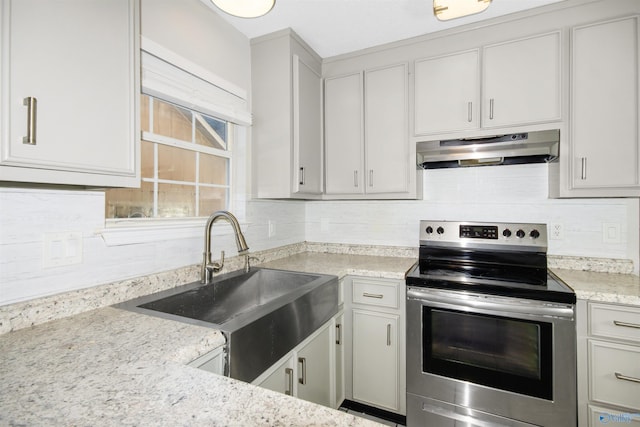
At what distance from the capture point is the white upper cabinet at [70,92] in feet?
2.60

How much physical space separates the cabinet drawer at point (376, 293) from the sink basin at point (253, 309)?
226mm

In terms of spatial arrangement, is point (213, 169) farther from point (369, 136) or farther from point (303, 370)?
point (303, 370)

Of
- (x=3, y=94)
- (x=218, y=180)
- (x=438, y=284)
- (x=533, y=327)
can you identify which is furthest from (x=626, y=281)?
(x=3, y=94)

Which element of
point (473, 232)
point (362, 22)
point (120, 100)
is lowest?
point (473, 232)

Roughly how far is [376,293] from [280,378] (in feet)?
2.83

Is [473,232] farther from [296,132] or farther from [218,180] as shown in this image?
[218,180]

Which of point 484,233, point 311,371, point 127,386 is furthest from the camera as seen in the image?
point 484,233

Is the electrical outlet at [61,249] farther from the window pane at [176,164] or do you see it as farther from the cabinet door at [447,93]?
the cabinet door at [447,93]

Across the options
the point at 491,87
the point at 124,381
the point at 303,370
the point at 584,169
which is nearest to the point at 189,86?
the point at 124,381

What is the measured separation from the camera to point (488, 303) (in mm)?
1575

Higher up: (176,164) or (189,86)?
(189,86)

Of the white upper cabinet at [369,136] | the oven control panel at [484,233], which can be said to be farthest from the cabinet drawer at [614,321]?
the white upper cabinet at [369,136]

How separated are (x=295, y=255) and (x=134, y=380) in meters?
1.88

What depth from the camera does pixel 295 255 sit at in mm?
2568
